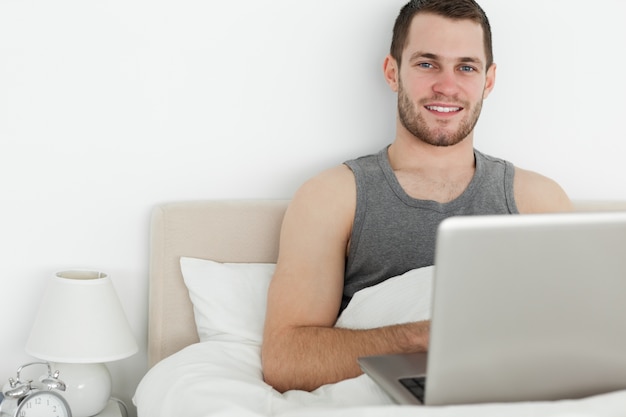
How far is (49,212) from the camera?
2.11m

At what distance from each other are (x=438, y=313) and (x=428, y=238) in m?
0.95

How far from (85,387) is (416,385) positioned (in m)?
0.93

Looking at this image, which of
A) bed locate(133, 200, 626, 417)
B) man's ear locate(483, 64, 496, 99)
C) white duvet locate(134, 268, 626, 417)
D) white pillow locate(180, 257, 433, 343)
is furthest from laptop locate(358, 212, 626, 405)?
man's ear locate(483, 64, 496, 99)

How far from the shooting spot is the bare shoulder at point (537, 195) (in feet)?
6.98

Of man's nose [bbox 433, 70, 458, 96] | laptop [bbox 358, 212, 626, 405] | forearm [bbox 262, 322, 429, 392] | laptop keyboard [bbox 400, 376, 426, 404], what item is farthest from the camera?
man's nose [bbox 433, 70, 458, 96]

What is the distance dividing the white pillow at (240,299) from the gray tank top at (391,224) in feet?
0.49

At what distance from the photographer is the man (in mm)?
1855

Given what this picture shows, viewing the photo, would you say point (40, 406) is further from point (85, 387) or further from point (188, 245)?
point (188, 245)

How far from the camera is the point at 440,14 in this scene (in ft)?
6.99

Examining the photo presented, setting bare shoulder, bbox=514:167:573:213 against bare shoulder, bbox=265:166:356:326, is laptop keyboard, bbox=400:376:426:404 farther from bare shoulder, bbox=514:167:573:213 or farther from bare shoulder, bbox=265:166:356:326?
bare shoulder, bbox=514:167:573:213

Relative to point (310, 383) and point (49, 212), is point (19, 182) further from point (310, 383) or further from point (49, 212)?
point (310, 383)

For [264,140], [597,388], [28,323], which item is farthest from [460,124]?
[28,323]

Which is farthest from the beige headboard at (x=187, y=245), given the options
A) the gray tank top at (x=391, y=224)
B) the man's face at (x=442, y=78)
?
the man's face at (x=442, y=78)

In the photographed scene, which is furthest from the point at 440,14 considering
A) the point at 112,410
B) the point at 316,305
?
the point at 112,410
